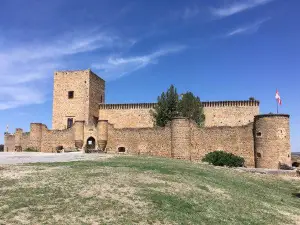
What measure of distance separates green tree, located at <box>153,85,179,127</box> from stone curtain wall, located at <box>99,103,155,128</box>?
138 inches

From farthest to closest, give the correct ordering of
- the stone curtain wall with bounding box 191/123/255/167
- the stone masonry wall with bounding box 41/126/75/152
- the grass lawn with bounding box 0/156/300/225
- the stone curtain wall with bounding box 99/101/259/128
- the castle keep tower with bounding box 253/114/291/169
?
the stone curtain wall with bounding box 99/101/259/128, the stone masonry wall with bounding box 41/126/75/152, the stone curtain wall with bounding box 191/123/255/167, the castle keep tower with bounding box 253/114/291/169, the grass lawn with bounding box 0/156/300/225

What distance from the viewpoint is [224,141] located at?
27625 millimetres

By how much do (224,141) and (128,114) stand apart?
1325 cm

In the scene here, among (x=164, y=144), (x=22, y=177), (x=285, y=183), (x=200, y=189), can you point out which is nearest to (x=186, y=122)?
(x=164, y=144)

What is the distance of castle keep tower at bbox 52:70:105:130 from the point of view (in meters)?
35.7

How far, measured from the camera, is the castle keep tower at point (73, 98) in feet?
117

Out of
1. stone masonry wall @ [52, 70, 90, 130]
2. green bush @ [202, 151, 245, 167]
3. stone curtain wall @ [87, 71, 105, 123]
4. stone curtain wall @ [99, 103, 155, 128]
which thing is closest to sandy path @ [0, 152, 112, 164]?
green bush @ [202, 151, 245, 167]

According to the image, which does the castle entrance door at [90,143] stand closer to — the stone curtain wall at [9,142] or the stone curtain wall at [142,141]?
the stone curtain wall at [142,141]

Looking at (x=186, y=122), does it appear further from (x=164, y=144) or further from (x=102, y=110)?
(x=102, y=110)

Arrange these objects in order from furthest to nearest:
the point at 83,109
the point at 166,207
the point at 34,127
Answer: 1. the point at 83,109
2. the point at 34,127
3. the point at 166,207

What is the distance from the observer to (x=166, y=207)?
9562 mm

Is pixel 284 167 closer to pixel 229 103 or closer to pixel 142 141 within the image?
pixel 142 141

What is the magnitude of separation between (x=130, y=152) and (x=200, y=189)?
670 inches

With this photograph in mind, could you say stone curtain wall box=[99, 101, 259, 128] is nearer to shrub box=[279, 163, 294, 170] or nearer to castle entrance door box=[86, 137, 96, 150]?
castle entrance door box=[86, 137, 96, 150]
